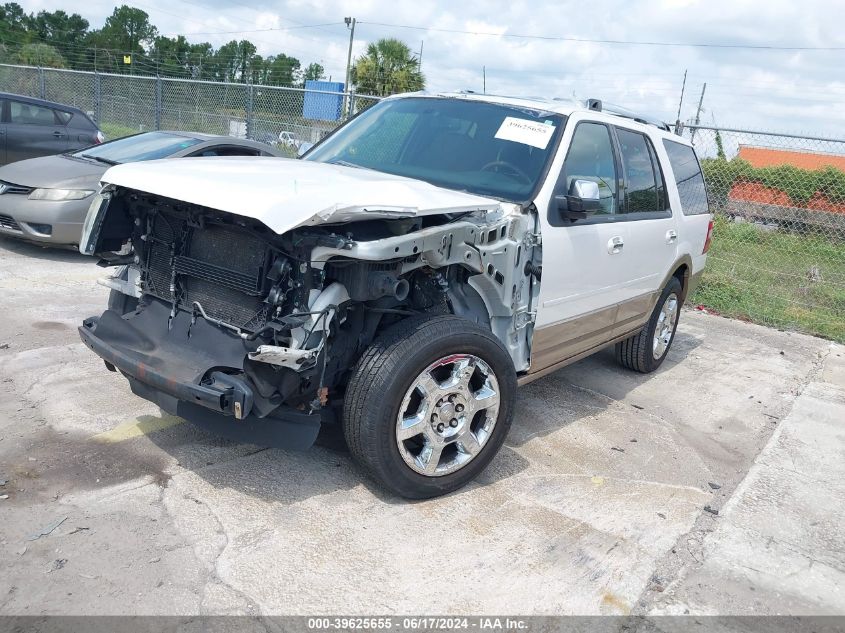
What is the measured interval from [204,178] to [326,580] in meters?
1.81

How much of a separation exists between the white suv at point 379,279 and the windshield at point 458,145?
0.04ft

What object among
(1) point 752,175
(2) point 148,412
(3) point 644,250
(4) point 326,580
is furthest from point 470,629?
(1) point 752,175

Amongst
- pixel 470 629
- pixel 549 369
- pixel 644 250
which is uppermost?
pixel 644 250

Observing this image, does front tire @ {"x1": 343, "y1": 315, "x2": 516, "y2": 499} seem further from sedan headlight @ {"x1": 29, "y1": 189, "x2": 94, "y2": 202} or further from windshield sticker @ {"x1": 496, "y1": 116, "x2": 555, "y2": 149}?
sedan headlight @ {"x1": 29, "y1": 189, "x2": 94, "y2": 202}

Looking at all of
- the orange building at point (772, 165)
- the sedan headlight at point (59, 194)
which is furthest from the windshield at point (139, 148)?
the orange building at point (772, 165)

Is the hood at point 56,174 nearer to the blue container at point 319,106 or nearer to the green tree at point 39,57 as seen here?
the blue container at point 319,106

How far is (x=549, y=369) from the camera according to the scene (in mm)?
4555

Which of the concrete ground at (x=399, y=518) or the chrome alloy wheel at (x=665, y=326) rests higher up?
the chrome alloy wheel at (x=665, y=326)

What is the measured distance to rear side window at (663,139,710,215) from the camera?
582cm

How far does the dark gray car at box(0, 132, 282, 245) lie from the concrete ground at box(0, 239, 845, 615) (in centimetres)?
240

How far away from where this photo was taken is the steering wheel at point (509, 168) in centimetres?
413

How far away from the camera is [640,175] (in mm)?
5156

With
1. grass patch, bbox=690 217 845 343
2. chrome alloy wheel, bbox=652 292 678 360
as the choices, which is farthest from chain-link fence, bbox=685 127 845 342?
chrome alloy wheel, bbox=652 292 678 360

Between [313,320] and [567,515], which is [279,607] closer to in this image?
[313,320]
